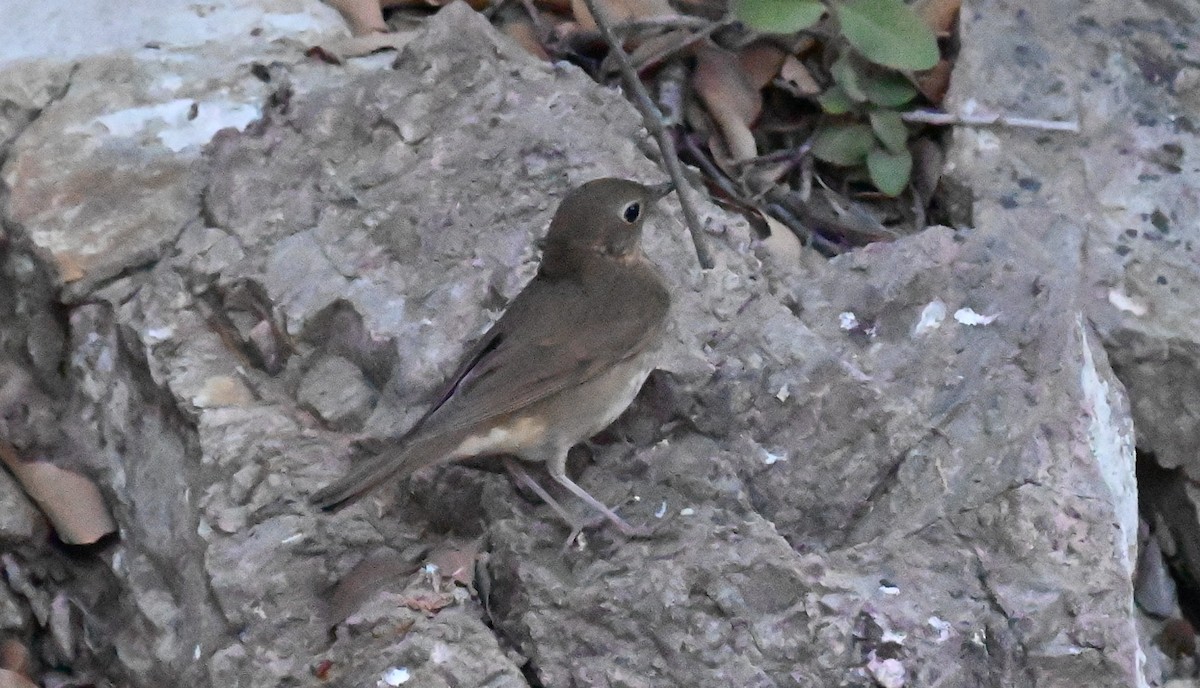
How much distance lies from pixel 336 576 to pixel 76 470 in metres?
1.39

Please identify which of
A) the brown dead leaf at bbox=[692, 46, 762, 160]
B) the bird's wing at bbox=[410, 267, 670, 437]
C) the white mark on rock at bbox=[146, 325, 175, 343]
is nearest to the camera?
the bird's wing at bbox=[410, 267, 670, 437]

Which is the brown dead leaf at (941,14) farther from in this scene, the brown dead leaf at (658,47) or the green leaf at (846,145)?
the brown dead leaf at (658,47)

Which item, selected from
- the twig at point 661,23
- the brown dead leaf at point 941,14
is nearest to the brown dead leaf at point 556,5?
the twig at point 661,23

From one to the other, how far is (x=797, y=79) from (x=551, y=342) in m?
2.12

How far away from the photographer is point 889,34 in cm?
534

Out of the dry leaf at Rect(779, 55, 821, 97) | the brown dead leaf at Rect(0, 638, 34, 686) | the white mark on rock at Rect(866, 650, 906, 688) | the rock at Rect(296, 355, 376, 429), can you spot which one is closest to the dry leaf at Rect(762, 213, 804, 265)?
the dry leaf at Rect(779, 55, 821, 97)

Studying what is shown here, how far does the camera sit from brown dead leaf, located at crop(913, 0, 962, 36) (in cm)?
575

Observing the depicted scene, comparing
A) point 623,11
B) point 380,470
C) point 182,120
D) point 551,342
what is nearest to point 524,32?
point 623,11

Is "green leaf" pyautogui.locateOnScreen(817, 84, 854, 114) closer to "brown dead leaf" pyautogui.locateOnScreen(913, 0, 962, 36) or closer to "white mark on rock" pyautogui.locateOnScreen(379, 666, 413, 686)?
"brown dead leaf" pyautogui.locateOnScreen(913, 0, 962, 36)

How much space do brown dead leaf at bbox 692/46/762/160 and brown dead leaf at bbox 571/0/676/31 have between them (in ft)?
0.89

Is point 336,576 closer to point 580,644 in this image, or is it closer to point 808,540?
point 580,644

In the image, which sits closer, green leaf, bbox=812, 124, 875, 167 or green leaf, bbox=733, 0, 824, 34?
green leaf, bbox=733, 0, 824, 34

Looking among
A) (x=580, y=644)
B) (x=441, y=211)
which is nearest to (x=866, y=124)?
(x=441, y=211)

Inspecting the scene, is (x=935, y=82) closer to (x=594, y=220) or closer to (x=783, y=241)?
(x=783, y=241)
